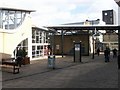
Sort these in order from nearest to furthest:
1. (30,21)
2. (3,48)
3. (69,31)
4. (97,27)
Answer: (3,48) → (30,21) → (97,27) → (69,31)

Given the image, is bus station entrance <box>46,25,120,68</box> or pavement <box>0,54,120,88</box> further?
bus station entrance <box>46,25,120,68</box>

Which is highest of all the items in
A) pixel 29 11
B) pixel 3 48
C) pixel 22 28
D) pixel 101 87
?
pixel 29 11

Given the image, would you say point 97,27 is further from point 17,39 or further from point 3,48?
point 3,48

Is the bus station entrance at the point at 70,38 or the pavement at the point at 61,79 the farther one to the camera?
the bus station entrance at the point at 70,38

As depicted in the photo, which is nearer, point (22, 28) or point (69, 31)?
point (22, 28)

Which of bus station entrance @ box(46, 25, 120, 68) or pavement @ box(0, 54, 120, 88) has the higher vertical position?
bus station entrance @ box(46, 25, 120, 68)

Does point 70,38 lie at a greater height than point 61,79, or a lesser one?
greater

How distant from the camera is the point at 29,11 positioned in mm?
48531

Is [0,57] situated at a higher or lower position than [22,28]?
lower

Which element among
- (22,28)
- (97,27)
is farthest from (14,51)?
(97,27)

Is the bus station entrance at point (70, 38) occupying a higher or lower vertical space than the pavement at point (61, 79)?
higher

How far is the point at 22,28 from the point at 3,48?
218 inches

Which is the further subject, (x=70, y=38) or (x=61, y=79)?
(x=70, y=38)

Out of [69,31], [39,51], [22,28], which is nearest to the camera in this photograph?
[22,28]
